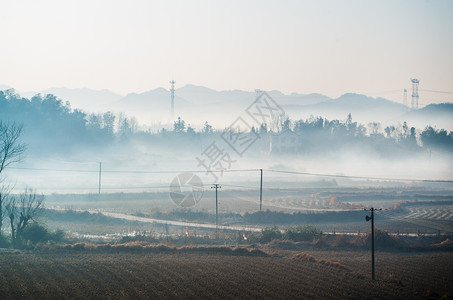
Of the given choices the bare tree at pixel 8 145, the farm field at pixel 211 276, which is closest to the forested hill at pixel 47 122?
the bare tree at pixel 8 145

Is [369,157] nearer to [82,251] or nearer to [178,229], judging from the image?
[178,229]

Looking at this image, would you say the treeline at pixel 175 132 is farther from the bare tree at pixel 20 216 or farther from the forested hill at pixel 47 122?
the bare tree at pixel 20 216

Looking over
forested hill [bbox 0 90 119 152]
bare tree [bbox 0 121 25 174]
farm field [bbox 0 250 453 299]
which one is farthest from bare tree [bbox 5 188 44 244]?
forested hill [bbox 0 90 119 152]

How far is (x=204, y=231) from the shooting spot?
4409 centimetres

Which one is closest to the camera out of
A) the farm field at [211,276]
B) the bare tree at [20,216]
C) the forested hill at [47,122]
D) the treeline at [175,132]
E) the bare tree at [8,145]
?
the farm field at [211,276]

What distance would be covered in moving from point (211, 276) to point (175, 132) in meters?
110

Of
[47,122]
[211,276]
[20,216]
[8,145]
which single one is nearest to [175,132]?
[47,122]

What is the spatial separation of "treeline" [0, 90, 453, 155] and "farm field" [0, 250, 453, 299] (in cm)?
8354

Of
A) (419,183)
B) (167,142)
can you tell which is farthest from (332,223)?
(167,142)

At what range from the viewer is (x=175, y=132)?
132625 mm

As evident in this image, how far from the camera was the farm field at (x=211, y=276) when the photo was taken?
71.3 ft

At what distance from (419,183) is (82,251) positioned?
9591 cm

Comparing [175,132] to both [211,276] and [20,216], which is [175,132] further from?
[211,276]

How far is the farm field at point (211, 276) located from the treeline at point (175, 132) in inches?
3289
